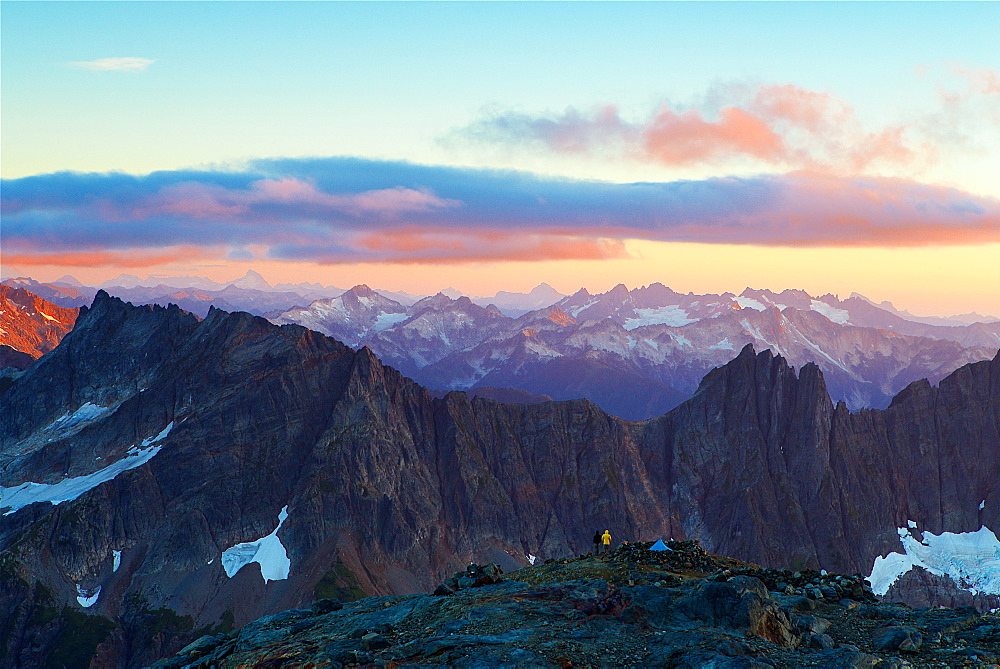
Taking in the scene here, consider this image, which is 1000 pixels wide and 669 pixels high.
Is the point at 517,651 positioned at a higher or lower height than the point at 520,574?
higher

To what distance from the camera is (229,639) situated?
6500cm

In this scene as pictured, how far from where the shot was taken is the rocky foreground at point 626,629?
152 ft

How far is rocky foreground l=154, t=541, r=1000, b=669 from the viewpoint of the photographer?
152 feet

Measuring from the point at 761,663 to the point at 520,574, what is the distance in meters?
35.8

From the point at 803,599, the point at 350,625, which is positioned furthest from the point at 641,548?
the point at 350,625

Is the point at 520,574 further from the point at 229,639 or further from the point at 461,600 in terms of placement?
the point at 229,639

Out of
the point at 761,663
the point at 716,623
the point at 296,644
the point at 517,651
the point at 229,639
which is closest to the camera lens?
the point at 761,663

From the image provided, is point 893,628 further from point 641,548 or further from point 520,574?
point 520,574

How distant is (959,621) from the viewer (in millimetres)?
55938

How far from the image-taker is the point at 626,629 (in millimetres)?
50812

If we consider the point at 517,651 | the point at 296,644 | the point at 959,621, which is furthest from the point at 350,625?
the point at 959,621

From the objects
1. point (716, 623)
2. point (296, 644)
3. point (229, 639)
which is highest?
point (716, 623)

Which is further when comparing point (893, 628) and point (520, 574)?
point (520, 574)

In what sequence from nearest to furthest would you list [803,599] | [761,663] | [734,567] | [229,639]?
1. [761,663]
2. [803,599]
3. [229,639]
4. [734,567]
